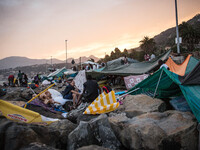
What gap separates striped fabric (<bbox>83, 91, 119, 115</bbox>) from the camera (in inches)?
146

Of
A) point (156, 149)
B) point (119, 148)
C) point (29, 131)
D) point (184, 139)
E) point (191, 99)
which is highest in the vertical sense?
point (191, 99)

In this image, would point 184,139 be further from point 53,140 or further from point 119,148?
point 53,140

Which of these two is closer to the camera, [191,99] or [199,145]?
[199,145]

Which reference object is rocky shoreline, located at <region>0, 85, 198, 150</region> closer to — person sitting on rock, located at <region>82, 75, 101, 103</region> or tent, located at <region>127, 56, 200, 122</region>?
tent, located at <region>127, 56, 200, 122</region>

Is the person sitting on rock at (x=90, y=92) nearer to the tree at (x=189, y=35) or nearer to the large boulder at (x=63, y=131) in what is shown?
the large boulder at (x=63, y=131)

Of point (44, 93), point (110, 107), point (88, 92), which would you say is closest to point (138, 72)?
point (88, 92)

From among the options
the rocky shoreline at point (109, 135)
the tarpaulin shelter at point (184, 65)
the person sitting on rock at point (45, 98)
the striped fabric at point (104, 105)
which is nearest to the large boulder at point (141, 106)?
the striped fabric at point (104, 105)

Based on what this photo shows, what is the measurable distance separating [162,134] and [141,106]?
60.0 inches

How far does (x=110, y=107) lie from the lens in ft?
12.1

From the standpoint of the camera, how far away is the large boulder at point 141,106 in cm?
341

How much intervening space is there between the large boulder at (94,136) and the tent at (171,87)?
172 cm

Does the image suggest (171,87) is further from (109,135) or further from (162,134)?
(109,135)

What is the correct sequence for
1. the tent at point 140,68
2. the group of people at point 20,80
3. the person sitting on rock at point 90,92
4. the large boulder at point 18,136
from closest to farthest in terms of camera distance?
the large boulder at point 18,136
the person sitting on rock at point 90,92
the tent at point 140,68
the group of people at point 20,80

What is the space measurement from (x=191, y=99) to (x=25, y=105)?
188 inches
